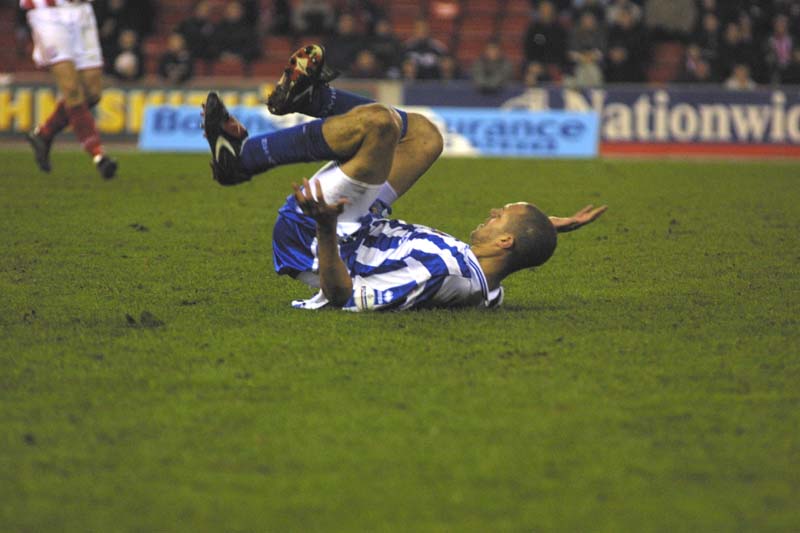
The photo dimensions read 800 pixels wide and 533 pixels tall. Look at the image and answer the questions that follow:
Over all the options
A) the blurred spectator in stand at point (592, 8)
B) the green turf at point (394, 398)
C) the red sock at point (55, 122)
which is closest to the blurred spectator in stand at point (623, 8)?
the blurred spectator in stand at point (592, 8)

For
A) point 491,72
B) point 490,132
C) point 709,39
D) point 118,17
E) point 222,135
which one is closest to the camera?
point 222,135

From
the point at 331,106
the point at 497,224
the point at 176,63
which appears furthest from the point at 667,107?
the point at 497,224

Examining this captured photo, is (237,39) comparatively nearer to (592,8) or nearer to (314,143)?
(592,8)

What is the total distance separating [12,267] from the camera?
670cm

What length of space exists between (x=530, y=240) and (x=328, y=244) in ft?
3.08

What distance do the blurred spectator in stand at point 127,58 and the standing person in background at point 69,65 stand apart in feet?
21.4

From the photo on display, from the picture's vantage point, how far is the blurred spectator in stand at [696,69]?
18.3m

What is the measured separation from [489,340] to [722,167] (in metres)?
10.8

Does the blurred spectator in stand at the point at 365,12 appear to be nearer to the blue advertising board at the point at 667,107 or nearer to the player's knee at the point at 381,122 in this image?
the blue advertising board at the point at 667,107

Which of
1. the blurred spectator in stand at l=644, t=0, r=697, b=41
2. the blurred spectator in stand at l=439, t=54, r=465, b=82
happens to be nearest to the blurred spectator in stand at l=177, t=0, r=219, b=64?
the blurred spectator in stand at l=439, t=54, r=465, b=82

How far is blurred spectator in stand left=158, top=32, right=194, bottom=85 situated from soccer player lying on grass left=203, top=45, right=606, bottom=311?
12.5 m

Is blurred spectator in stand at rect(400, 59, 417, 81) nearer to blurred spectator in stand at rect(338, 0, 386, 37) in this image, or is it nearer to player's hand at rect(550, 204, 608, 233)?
blurred spectator in stand at rect(338, 0, 386, 37)

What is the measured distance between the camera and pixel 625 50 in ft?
60.4

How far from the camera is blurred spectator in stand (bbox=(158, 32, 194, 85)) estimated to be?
17.8 metres
